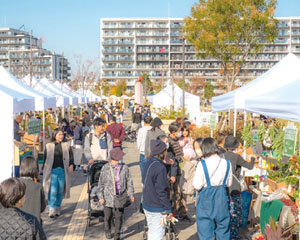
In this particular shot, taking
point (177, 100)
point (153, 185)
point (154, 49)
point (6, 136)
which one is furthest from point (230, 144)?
point (154, 49)

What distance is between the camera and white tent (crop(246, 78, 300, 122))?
5.07 meters

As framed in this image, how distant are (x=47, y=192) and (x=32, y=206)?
325 cm

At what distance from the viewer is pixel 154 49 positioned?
104562mm

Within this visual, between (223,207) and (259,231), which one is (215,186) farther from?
(259,231)

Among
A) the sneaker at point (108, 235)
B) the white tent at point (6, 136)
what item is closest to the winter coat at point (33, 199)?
the sneaker at point (108, 235)

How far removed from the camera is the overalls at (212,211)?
4.69 m

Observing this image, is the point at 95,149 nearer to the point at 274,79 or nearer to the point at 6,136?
the point at 6,136

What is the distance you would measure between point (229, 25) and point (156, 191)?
673 inches

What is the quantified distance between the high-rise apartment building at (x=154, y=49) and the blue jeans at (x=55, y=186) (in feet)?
311

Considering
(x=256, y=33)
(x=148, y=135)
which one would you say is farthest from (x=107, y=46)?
(x=148, y=135)

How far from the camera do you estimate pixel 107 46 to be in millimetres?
106062

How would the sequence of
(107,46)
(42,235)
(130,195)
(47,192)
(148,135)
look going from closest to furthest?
(42,235) → (130,195) → (47,192) → (148,135) → (107,46)

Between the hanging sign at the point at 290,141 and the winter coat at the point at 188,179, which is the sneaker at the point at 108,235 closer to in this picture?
the winter coat at the point at 188,179

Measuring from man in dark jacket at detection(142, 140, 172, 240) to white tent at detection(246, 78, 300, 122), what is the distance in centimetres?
164
